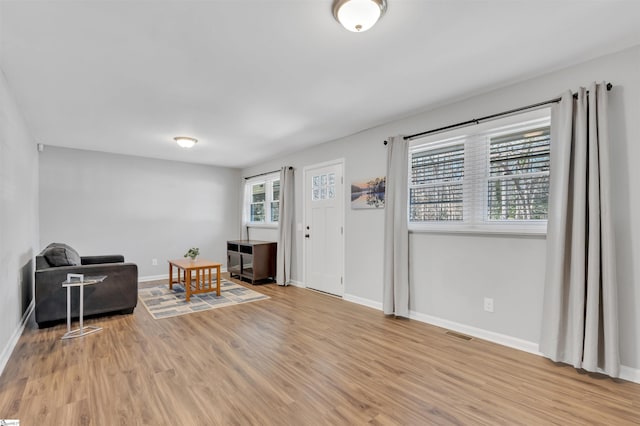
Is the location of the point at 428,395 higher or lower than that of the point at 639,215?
lower

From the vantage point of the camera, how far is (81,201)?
214 inches

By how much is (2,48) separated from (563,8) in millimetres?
3833

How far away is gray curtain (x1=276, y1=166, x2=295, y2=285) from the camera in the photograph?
5.61 m

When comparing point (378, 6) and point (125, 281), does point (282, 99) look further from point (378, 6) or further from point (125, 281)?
point (125, 281)

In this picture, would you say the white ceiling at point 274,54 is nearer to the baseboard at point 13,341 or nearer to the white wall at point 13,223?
the white wall at point 13,223

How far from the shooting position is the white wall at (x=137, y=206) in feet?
17.2

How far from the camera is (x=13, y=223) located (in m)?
2.98

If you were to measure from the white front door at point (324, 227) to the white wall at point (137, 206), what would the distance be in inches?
107

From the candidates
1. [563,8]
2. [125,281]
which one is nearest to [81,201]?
[125,281]

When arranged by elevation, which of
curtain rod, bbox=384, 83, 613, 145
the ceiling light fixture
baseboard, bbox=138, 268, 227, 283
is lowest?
baseboard, bbox=138, 268, 227, 283

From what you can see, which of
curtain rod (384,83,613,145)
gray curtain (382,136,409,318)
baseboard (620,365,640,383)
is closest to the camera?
baseboard (620,365,640,383)

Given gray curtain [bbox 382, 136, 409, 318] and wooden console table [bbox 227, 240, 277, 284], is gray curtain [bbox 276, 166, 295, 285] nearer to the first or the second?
wooden console table [bbox 227, 240, 277, 284]

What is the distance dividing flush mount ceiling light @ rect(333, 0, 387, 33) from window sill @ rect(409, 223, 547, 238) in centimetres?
222

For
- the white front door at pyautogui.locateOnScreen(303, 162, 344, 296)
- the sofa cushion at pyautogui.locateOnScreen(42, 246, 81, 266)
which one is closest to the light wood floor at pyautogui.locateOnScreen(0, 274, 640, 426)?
the sofa cushion at pyautogui.locateOnScreen(42, 246, 81, 266)
